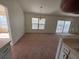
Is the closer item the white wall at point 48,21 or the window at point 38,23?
the white wall at point 48,21

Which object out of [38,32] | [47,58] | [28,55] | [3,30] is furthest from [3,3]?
[38,32]

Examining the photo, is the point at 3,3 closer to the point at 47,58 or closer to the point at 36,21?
the point at 47,58

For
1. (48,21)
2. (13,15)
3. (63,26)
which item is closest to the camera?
(13,15)

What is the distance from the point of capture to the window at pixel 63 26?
6787 millimetres

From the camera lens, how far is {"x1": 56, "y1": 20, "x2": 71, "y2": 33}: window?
22.3 ft

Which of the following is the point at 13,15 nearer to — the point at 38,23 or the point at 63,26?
the point at 38,23

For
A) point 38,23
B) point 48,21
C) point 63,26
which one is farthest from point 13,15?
point 63,26

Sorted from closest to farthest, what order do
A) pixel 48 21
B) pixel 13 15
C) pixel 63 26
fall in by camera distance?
pixel 13 15 → pixel 48 21 → pixel 63 26

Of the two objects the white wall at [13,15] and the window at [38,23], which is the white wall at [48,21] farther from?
the white wall at [13,15]

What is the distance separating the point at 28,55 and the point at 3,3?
223cm

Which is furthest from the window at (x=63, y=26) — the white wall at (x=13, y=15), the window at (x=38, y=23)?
the white wall at (x=13, y=15)

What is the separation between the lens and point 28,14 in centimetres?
619

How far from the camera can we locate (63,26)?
686cm

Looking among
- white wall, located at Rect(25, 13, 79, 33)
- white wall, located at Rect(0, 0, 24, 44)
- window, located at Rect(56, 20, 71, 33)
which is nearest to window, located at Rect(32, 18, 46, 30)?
white wall, located at Rect(25, 13, 79, 33)
